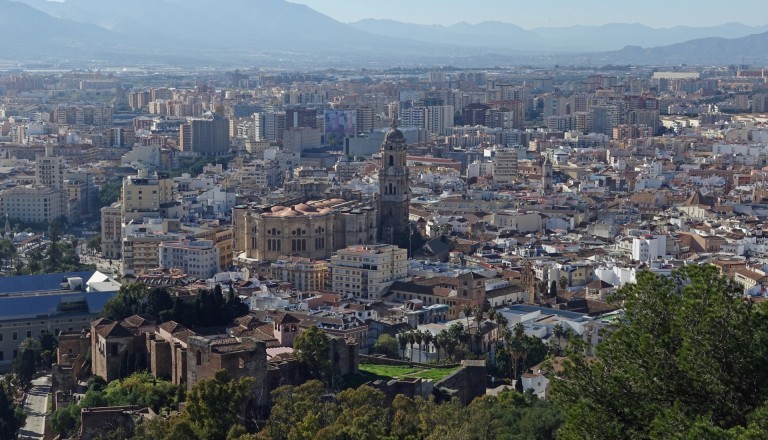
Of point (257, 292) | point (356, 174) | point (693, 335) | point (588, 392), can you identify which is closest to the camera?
point (693, 335)

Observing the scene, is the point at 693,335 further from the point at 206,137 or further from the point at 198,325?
the point at 206,137

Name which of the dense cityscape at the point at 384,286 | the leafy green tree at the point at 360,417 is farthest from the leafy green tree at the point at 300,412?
the leafy green tree at the point at 360,417

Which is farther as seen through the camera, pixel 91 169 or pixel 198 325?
pixel 91 169

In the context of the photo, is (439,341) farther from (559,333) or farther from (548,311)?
(548,311)

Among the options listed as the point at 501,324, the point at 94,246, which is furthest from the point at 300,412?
the point at 94,246

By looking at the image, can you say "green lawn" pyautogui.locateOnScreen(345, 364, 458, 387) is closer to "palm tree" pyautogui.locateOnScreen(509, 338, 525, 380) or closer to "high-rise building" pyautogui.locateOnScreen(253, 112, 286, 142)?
"palm tree" pyautogui.locateOnScreen(509, 338, 525, 380)

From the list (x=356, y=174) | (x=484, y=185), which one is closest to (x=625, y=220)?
(x=484, y=185)
